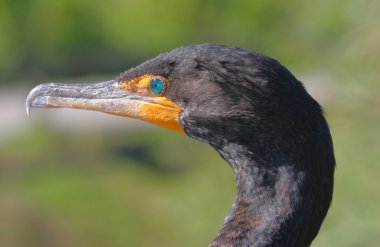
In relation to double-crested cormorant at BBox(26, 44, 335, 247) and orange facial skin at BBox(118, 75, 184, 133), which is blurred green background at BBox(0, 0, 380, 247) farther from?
double-crested cormorant at BBox(26, 44, 335, 247)

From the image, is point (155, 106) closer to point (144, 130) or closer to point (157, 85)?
point (157, 85)

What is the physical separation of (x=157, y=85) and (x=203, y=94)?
0.24m

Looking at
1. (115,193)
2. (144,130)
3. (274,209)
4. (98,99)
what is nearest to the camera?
(274,209)

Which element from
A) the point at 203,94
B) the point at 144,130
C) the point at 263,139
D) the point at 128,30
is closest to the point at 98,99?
the point at 203,94

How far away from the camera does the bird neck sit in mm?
4031

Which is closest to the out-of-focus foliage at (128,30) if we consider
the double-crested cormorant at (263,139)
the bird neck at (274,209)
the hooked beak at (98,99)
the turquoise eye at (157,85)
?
the hooked beak at (98,99)

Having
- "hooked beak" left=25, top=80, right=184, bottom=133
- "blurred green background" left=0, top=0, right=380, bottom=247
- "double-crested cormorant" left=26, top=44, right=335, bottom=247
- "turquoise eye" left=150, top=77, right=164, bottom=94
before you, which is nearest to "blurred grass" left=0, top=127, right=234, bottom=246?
"blurred green background" left=0, top=0, right=380, bottom=247

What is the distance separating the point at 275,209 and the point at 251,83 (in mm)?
459

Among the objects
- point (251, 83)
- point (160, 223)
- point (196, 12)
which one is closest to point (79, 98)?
point (251, 83)

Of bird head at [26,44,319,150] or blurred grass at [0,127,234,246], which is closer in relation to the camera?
bird head at [26,44,319,150]

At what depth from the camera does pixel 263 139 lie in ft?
13.4

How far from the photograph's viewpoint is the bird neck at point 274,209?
4031 mm

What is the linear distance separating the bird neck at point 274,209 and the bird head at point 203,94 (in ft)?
0.50

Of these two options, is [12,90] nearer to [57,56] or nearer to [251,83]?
[57,56]
